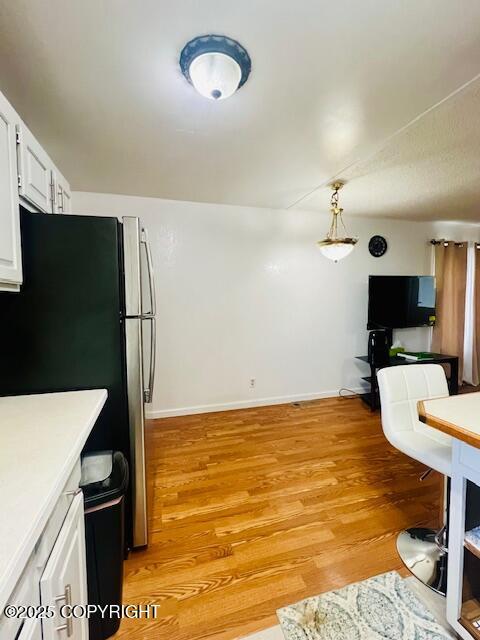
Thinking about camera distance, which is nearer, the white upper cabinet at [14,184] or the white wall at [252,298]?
the white upper cabinet at [14,184]

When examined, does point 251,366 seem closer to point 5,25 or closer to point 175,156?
point 175,156

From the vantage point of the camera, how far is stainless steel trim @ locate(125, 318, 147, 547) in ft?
4.78

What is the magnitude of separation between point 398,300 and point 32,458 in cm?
404

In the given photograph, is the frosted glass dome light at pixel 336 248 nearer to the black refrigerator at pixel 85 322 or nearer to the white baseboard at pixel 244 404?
the black refrigerator at pixel 85 322

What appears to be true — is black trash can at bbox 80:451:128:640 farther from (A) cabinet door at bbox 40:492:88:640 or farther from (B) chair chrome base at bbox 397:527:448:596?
(B) chair chrome base at bbox 397:527:448:596

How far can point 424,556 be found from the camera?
1.48 m

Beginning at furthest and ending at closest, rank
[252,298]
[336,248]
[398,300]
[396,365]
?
[398,300] → [252,298] → [396,365] → [336,248]

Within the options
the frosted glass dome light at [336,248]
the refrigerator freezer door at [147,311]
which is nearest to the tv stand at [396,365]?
the frosted glass dome light at [336,248]

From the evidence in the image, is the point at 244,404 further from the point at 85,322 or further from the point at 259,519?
the point at 85,322

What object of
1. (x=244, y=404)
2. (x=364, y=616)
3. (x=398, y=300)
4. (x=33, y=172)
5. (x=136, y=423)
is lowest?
(x=364, y=616)

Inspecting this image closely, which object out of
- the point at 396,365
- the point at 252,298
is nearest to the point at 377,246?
the point at 396,365

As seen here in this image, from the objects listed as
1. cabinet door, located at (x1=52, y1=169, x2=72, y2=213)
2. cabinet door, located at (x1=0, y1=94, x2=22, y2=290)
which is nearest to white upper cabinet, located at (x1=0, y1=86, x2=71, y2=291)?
cabinet door, located at (x1=0, y1=94, x2=22, y2=290)

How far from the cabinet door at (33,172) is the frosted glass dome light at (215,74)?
2.70 ft

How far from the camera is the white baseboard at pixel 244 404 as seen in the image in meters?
3.24
